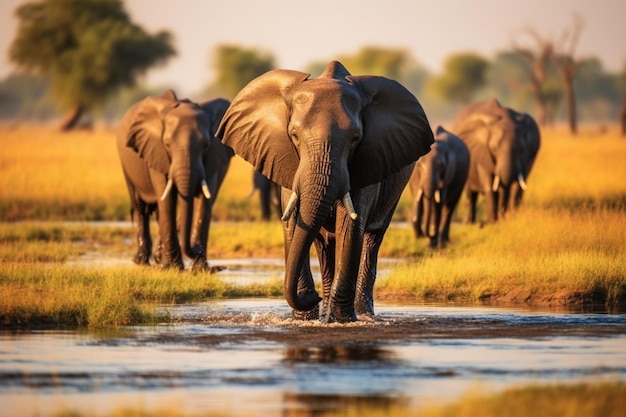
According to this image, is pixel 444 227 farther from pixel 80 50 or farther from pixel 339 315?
pixel 80 50

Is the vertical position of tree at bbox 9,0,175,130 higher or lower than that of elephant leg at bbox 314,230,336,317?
higher

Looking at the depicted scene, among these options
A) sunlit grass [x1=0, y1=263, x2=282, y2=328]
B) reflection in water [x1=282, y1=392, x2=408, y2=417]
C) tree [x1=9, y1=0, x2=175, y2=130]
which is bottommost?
reflection in water [x1=282, y1=392, x2=408, y2=417]

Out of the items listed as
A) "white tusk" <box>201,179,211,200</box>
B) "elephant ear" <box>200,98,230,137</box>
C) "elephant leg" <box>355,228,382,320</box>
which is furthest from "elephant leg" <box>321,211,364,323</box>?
"elephant ear" <box>200,98,230,137</box>

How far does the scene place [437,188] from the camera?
2558 cm

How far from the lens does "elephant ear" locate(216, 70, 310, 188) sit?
1436 centimetres

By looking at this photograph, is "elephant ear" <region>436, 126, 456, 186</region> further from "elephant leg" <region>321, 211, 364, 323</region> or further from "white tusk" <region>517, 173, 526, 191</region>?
"elephant leg" <region>321, 211, 364, 323</region>

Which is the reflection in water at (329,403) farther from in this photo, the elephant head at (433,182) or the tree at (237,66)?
the tree at (237,66)

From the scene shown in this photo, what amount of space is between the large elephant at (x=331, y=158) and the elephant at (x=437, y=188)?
31.1 ft

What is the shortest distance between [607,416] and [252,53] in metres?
91.1

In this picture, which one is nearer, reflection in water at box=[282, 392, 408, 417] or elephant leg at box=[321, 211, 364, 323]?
reflection in water at box=[282, 392, 408, 417]

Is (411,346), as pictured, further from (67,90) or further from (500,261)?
(67,90)

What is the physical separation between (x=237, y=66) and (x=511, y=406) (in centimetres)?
8954

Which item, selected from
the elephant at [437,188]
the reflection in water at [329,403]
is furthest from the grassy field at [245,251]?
the reflection in water at [329,403]

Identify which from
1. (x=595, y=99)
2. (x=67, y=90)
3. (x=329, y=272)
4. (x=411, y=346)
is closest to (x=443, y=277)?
(x=329, y=272)
